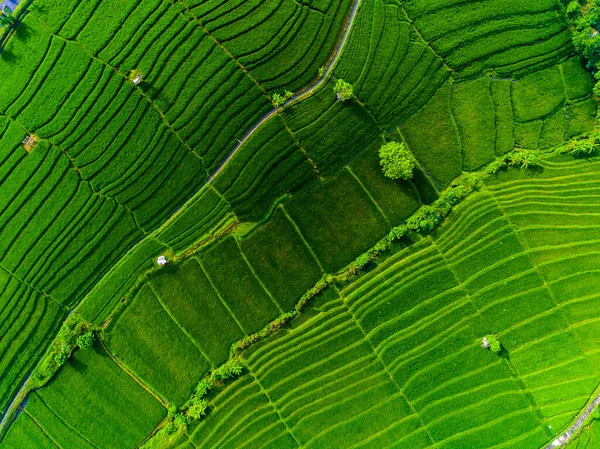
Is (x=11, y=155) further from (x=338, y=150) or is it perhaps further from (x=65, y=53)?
(x=338, y=150)

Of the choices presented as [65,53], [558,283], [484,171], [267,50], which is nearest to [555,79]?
[484,171]

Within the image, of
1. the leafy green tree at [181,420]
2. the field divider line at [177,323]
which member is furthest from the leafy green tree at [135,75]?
the leafy green tree at [181,420]

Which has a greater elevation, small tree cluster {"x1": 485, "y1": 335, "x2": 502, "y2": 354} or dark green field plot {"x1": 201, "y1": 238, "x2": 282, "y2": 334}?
dark green field plot {"x1": 201, "y1": 238, "x2": 282, "y2": 334}

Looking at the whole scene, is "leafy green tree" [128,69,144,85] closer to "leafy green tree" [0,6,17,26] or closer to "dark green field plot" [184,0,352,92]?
"dark green field plot" [184,0,352,92]

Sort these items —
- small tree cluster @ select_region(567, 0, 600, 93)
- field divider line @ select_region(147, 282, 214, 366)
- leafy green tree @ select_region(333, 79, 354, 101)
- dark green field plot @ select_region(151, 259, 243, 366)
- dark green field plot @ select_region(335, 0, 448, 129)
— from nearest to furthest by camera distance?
small tree cluster @ select_region(567, 0, 600, 93) → leafy green tree @ select_region(333, 79, 354, 101) → dark green field plot @ select_region(335, 0, 448, 129) → dark green field plot @ select_region(151, 259, 243, 366) → field divider line @ select_region(147, 282, 214, 366)

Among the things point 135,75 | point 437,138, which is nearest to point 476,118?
point 437,138

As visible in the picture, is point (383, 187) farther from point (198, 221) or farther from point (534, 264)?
point (198, 221)

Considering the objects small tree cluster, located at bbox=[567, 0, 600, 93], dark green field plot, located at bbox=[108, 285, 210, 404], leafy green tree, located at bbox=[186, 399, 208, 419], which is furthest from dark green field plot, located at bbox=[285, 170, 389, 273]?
small tree cluster, located at bbox=[567, 0, 600, 93]
